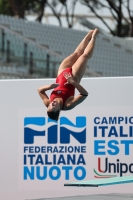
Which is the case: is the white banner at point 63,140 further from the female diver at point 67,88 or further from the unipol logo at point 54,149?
the female diver at point 67,88

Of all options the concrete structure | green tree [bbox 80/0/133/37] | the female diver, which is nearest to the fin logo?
the female diver

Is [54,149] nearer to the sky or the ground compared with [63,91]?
nearer to the ground

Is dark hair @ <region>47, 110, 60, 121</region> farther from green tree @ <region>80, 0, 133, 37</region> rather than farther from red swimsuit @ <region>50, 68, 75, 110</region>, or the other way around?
green tree @ <region>80, 0, 133, 37</region>

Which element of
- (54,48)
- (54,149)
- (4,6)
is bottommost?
(54,149)

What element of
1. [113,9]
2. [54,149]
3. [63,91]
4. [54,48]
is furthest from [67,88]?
[113,9]

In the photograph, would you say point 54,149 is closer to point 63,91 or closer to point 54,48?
point 63,91

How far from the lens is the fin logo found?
5660mm

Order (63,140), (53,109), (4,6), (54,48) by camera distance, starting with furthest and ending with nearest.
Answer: (4,6) → (54,48) → (63,140) → (53,109)

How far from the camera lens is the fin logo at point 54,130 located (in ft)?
18.6

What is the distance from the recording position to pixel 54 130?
5.74 m

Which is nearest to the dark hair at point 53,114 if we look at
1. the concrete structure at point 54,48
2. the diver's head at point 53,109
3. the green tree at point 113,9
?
the diver's head at point 53,109

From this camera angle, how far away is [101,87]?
5.56 meters

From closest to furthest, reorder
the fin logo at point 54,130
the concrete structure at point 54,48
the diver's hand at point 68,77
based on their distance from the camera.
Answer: the diver's hand at point 68,77 → the fin logo at point 54,130 → the concrete structure at point 54,48

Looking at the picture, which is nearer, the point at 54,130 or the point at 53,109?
the point at 53,109
